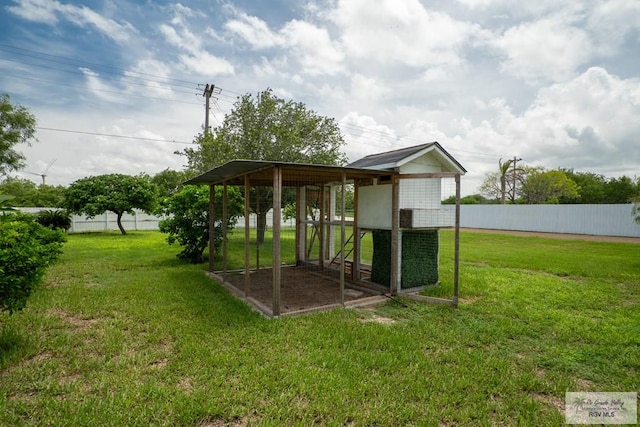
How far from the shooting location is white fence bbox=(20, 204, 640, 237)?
15657mm

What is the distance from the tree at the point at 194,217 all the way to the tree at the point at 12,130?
11.0m

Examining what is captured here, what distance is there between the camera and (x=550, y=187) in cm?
2628

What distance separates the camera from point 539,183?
26797 mm

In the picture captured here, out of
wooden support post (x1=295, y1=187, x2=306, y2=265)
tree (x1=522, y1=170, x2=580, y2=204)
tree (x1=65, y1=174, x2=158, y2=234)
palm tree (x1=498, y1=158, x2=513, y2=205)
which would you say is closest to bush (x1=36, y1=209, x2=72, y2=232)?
tree (x1=65, y1=174, x2=158, y2=234)

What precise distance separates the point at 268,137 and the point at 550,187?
26.0 meters

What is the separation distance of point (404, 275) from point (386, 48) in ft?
19.2

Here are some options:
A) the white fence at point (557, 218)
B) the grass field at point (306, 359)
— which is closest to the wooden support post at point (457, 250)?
the grass field at point (306, 359)

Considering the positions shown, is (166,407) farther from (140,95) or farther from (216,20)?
(140,95)

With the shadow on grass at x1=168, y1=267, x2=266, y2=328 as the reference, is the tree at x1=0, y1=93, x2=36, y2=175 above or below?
above

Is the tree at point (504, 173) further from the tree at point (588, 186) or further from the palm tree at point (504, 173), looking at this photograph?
the tree at point (588, 186)

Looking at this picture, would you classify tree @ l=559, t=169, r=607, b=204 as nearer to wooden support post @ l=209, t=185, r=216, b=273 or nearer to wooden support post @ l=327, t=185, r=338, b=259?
wooden support post @ l=327, t=185, r=338, b=259

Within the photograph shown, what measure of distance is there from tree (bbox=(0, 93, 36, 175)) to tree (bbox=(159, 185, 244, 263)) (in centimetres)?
1096

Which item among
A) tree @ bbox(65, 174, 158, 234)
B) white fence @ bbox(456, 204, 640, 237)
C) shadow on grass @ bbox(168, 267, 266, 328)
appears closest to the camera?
shadow on grass @ bbox(168, 267, 266, 328)

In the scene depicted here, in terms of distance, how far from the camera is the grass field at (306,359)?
2.23 meters
